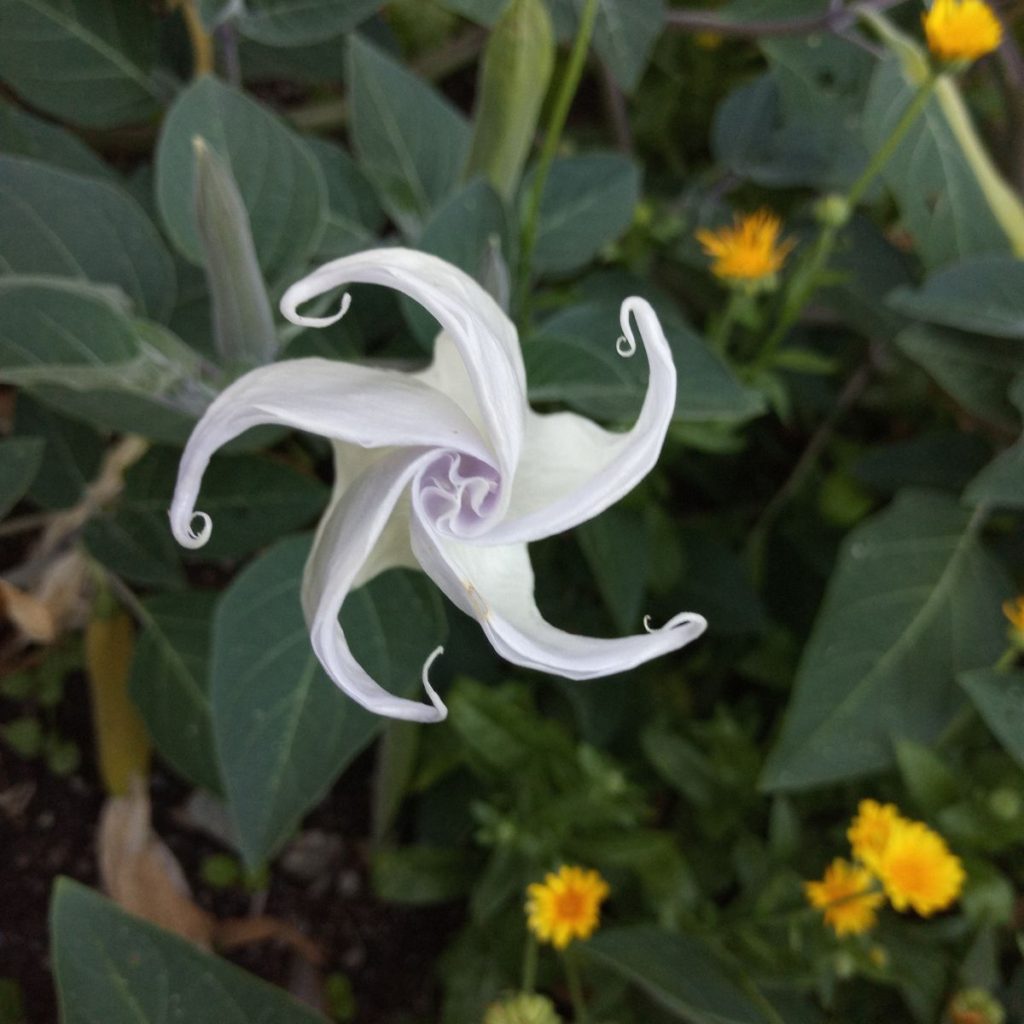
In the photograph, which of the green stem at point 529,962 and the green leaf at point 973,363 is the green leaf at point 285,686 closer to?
the green stem at point 529,962

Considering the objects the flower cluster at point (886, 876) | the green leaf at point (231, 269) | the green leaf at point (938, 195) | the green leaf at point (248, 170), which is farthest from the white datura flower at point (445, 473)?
the green leaf at point (938, 195)

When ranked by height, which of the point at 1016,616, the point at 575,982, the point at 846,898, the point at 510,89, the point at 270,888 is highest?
the point at 510,89

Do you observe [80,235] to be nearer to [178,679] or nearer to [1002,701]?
[178,679]

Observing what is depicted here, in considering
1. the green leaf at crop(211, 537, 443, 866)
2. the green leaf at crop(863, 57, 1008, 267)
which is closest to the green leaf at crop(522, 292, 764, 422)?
the green leaf at crop(211, 537, 443, 866)

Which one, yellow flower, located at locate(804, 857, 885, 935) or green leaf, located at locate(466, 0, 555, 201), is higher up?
green leaf, located at locate(466, 0, 555, 201)

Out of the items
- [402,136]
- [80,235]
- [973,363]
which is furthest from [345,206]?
[973,363]

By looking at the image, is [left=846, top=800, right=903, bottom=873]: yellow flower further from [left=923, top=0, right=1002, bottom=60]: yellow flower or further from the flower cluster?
[left=923, top=0, right=1002, bottom=60]: yellow flower
